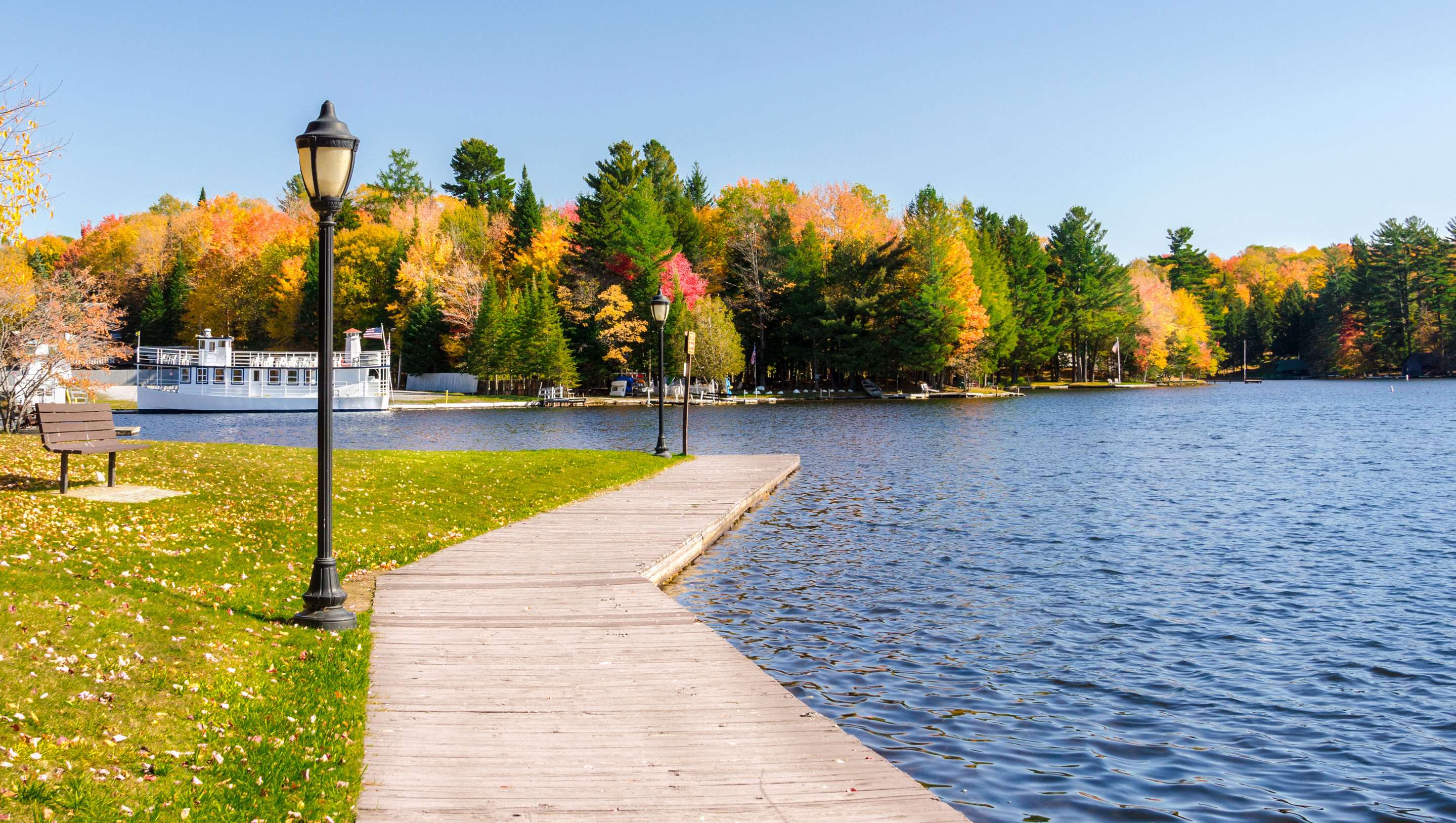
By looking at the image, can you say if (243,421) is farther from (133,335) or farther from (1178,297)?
(1178,297)

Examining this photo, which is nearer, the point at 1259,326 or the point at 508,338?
the point at 508,338

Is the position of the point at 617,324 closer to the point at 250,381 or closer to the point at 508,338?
the point at 508,338

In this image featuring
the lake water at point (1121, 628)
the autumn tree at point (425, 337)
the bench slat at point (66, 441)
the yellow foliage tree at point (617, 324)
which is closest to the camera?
the lake water at point (1121, 628)

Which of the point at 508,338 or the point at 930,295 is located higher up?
the point at 930,295

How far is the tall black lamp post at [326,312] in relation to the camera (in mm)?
8625

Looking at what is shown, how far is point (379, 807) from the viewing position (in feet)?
17.4

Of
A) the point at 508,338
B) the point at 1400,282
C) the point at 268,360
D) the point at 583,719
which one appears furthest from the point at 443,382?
the point at 1400,282

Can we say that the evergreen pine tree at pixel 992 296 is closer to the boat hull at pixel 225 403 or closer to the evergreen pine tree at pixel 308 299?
the boat hull at pixel 225 403

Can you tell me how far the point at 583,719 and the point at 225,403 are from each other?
226 feet

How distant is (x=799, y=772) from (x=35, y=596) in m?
6.21

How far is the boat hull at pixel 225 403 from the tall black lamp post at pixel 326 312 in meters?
62.0

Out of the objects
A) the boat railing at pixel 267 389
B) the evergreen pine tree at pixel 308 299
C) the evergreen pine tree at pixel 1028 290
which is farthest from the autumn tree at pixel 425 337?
the evergreen pine tree at pixel 1028 290

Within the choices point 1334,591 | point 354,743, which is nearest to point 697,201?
point 1334,591

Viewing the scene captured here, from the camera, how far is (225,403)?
67.4 meters
